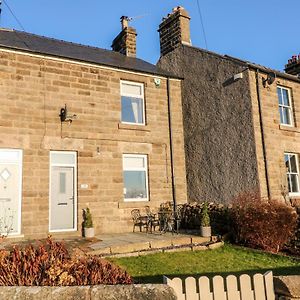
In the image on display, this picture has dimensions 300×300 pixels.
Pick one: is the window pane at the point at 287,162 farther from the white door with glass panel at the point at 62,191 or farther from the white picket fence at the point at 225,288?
the white picket fence at the point at 225,288

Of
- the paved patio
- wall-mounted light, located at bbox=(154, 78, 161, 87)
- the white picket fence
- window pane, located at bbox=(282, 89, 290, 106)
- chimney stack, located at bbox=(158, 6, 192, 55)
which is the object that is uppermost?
chimney stack, located at bbox=(158, 6, 192, 55)

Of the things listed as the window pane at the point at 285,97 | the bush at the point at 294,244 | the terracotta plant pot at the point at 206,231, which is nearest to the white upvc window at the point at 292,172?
the window pane at the point at 285,97

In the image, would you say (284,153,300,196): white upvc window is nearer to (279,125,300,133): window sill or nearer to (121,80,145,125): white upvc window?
(279,125,300,133): window sill

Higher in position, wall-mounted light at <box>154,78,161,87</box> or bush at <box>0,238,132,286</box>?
wall-mounted light at <box>154,78,161,87</box>

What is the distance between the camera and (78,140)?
1198 centimetres

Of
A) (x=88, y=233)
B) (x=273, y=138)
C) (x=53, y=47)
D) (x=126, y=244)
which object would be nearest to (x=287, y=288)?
(x=126, y=244)

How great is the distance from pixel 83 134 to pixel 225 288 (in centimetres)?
908

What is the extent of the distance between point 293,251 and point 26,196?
802 centimetres

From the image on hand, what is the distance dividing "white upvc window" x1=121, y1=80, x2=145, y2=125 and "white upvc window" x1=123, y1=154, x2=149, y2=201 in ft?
4.60

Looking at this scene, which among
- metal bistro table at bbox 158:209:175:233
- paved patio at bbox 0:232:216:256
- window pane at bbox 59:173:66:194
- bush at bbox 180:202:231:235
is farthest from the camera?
metal bistro table at bbox 158:209:175:233

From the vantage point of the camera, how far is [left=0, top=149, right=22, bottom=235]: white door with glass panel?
10680mm

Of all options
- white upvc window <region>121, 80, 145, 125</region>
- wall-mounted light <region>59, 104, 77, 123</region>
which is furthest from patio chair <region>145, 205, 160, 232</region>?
wall-mounted light <region>59, 104, 77, 123</region>

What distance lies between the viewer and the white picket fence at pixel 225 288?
11.7 feet

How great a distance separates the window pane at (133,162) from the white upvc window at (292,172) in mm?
5629
